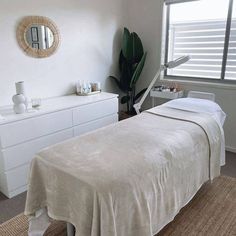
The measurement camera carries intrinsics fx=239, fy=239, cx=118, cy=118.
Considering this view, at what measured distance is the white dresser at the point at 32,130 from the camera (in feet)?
6.96

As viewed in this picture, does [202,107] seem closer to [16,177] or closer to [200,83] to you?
[200,83]

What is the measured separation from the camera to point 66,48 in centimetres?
296

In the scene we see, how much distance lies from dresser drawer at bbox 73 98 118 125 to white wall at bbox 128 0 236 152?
0.93m

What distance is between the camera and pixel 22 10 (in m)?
2.47

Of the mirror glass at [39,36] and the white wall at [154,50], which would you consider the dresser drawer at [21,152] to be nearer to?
the mirror glass at [39,36]

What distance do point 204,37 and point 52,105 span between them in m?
2.14

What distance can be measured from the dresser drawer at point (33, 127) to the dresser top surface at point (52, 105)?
41 mm

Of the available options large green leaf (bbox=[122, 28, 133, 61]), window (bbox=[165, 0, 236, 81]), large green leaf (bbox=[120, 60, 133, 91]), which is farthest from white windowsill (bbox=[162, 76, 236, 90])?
large green leaf (bbox=[122, 28, 133, 61])

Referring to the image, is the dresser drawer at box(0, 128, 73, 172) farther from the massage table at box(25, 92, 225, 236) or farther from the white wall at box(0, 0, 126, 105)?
the massage table at box(25, 92, 225, 236)

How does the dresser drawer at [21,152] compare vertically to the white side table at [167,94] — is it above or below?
below

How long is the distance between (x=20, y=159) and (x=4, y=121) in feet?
1.36

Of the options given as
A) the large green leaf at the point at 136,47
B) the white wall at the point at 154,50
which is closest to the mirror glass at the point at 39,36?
the large green leaf at the point at 136,47

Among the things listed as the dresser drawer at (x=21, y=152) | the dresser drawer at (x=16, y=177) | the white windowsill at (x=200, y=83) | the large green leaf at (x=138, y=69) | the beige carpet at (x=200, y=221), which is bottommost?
the beige carpet at (x=200, y=221)

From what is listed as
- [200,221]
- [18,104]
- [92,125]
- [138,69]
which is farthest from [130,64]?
[200,221]
